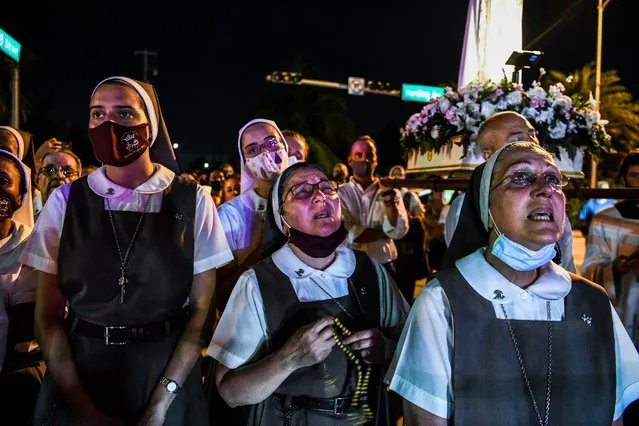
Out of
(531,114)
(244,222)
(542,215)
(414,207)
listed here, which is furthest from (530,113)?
(414,207)

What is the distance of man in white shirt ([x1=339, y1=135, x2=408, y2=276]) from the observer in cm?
652

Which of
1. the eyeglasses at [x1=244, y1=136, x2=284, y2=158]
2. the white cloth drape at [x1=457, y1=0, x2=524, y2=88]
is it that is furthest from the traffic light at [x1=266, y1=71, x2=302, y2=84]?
the eyeglasses at [x1=244, y1=136, x2=284, y2=158]

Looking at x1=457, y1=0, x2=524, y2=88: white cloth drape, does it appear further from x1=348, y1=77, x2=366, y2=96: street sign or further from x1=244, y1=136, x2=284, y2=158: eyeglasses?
x1=348, y1=77, x2=366, y2=96: street sign

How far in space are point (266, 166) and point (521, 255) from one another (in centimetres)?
269

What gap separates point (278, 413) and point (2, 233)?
7.07 feet

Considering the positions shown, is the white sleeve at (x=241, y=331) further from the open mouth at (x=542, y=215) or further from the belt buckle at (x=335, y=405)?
the open mouth at (x=542, y=215)

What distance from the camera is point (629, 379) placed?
91.8 inches

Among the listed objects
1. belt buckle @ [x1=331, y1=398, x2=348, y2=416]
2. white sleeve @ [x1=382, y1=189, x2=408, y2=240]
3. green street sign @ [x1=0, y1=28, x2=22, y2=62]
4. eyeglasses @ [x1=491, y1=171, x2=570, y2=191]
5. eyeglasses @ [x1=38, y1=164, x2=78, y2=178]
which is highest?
green street sign @ [x1=0, y1=28, x2=22, y2=62]

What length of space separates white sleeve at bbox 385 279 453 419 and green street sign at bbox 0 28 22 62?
14531 millimetres

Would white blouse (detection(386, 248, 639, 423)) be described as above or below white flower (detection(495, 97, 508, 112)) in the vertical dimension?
below

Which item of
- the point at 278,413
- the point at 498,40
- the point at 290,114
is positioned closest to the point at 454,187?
the point at 498,40

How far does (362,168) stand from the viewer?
6.84 meters

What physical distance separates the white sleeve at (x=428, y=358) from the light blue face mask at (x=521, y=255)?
327mm

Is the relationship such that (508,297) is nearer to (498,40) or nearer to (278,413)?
(278,413)
